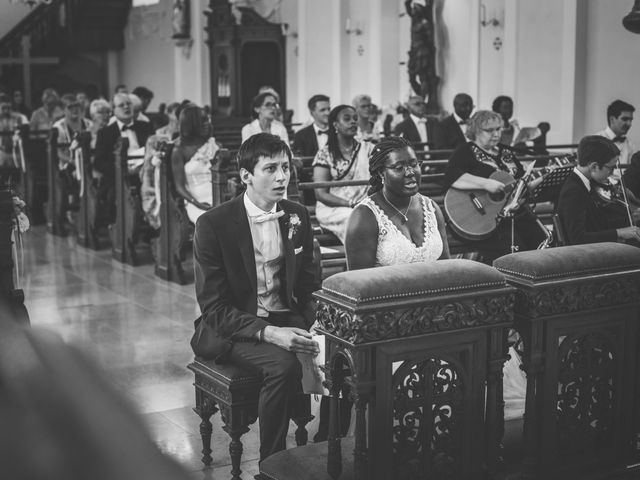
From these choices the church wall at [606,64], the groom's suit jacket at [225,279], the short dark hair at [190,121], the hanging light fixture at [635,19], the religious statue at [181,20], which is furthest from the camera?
the religious statue at [181,20]

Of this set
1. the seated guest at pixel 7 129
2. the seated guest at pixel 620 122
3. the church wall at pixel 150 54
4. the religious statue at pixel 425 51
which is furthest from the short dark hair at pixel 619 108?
the church wall at pixel 150 54

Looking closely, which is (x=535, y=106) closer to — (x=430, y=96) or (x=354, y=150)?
(x=430, y=96)

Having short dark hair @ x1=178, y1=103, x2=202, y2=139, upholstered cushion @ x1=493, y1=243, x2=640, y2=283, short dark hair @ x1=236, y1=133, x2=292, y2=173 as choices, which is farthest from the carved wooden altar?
short dark hair @ x1=178, y1=103, x2=202, y2=139

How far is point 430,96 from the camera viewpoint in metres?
13.8

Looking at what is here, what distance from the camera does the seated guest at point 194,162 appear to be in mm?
7617

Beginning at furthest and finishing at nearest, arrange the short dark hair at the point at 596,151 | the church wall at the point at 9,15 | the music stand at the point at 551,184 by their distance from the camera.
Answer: the church wall at the point at 9,15
the music stand at the point at 551,184
the short dark hair at the point at 596,151

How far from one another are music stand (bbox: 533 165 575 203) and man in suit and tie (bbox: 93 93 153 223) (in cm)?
491

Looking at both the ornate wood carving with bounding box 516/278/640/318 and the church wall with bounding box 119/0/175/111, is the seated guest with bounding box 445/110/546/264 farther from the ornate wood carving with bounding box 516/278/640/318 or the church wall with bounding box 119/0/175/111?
the church wall with bounding box 119/0/175/111


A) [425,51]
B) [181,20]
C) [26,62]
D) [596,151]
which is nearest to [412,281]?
[596,151]

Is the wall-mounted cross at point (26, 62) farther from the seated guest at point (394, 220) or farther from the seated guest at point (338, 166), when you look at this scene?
the seated guest at point (394, 220)

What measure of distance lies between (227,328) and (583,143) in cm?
245

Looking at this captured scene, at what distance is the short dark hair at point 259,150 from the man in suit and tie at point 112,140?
19.7 ft

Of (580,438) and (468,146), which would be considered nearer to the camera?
(580,438)

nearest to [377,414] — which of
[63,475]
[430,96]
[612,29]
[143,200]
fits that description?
[63,475]
